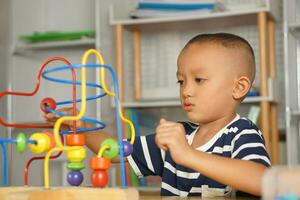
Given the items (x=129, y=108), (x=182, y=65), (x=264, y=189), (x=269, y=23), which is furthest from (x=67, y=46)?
(x=264, y=189)

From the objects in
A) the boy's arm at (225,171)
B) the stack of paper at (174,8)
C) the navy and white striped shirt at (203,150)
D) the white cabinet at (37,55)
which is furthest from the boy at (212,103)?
the white cabinet at (37,55)

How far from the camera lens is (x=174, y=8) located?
9.25 feet

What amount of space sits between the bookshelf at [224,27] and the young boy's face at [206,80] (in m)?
1.34

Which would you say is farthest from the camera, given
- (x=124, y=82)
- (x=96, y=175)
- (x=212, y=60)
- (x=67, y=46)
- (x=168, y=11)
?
(x=67, y=46)

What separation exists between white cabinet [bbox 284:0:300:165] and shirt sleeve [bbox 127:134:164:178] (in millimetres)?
1365

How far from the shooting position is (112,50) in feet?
10.2

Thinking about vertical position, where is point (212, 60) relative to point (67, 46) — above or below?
below

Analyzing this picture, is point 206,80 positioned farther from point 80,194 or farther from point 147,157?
point 80,194

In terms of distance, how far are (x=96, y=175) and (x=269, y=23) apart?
2.18m

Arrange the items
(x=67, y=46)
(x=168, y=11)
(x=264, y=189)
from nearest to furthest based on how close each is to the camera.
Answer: (x=264, y=189), (x=168, y=11), (x=67, y=46)

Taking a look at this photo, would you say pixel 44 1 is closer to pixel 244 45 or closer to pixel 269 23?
pixel 269 23

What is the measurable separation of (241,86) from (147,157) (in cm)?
30

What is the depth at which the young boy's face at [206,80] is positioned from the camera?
49.6 inches

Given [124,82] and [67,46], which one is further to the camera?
[67,46]
